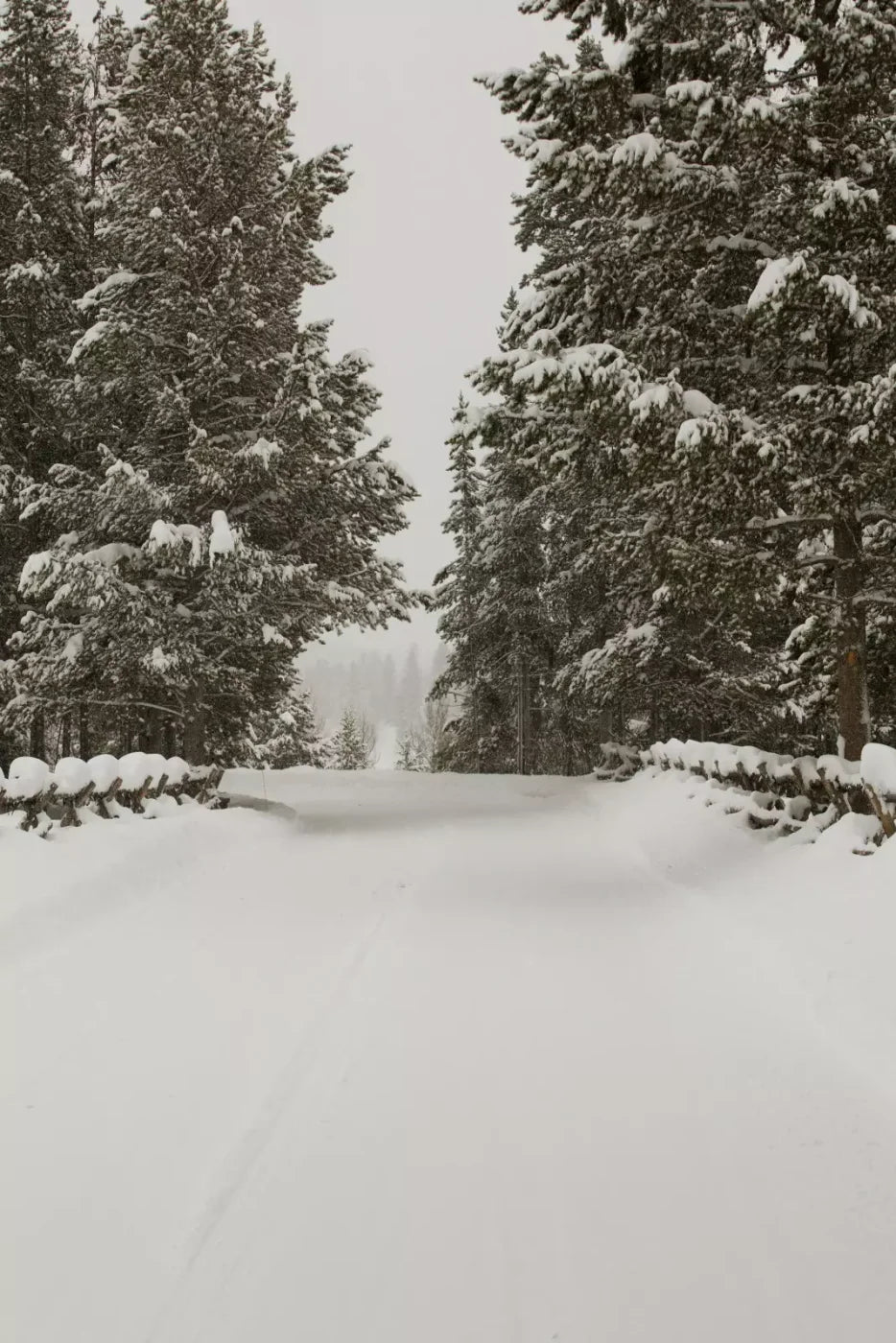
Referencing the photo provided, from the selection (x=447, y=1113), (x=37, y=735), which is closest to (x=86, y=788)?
(x=447, y=1113)

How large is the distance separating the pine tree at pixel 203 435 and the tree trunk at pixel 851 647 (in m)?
7.57

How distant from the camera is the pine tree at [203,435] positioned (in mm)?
12742

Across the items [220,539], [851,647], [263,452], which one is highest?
[263,452]

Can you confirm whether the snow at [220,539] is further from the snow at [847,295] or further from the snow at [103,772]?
the snow at [847,295]

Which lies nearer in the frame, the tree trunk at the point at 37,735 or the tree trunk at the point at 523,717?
the tree trunk at the point at 37,735

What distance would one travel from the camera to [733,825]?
31.4 feet

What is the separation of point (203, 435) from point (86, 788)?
662 centimetres

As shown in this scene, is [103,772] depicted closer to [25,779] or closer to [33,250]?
[25,779]

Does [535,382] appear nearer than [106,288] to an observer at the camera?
Yes

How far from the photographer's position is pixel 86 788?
8.25 m

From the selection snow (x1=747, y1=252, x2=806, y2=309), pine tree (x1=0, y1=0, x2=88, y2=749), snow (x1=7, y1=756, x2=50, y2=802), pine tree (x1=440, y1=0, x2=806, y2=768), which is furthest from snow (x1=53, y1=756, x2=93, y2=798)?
pine tree (x1=0, y1=0, x2=88, y2=749)

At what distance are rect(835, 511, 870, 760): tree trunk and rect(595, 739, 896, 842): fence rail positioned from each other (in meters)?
0.56

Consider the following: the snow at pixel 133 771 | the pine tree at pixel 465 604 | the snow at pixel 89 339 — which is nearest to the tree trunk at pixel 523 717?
the pine tree at pixel 465 604

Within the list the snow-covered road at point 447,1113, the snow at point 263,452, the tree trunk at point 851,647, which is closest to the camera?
the snow-covered road at point 447,1113
